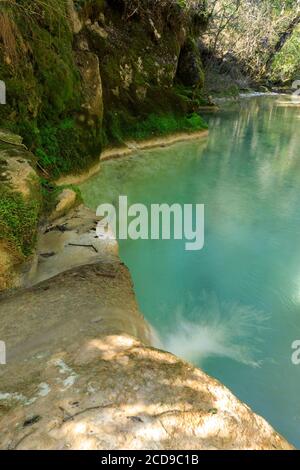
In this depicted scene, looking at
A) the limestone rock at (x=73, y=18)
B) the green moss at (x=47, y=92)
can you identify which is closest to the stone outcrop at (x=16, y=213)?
the green moss at (x=47, y=92)

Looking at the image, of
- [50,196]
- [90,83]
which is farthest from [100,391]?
[90,83]

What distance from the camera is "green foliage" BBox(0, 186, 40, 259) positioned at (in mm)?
4711

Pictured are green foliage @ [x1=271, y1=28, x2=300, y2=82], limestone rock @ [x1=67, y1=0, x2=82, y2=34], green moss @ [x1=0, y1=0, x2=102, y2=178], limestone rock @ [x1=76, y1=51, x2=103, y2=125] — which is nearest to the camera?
green moss @ [x1=0, y1=0, x2=102, y2=178]

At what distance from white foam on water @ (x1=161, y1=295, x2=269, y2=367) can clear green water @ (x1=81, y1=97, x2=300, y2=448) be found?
0.05 feet

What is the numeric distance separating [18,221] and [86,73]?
7.18m

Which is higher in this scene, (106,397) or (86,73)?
(86,73)

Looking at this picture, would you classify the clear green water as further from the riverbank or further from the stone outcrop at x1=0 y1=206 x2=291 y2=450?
the stone outcrop at x1=0 y1=206 x2=291 y2=450

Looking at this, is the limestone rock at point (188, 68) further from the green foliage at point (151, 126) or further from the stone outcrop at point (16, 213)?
the stone outcrop at point (16, 213)

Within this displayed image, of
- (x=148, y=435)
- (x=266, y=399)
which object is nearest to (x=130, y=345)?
(x=148, y=435)

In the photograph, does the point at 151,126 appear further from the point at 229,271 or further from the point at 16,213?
the point at 16,213

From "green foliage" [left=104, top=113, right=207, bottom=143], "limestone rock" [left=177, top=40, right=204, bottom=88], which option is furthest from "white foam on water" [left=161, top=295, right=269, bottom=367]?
"limestone rock" [left=177, top=40, right=204, bottom=88]

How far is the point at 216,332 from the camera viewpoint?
214 inches

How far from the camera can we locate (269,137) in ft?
64.5

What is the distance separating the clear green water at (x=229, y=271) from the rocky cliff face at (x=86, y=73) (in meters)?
1.29
